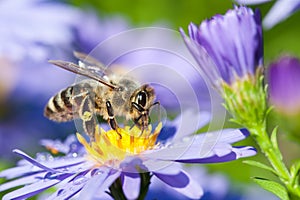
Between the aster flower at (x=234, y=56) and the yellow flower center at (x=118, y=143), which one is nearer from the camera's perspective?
the aster flower at (x=234, y=56)

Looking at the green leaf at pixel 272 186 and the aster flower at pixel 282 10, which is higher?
the aster flower at pixel 282 10

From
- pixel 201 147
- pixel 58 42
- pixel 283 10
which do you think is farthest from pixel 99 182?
pixel 58 42

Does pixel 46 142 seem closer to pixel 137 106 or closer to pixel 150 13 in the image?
pixel 137 106

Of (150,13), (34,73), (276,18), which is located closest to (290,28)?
(150,13)

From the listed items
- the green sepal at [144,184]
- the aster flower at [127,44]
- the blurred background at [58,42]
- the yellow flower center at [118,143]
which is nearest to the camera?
the green sepal at [144,184]

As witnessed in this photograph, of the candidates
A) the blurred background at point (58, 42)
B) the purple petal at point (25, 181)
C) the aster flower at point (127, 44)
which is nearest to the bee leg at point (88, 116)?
the purple petal at point (25, 181)

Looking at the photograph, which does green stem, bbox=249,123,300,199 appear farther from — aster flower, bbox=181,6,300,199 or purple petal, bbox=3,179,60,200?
purple petal, bbox=3,179,60,200

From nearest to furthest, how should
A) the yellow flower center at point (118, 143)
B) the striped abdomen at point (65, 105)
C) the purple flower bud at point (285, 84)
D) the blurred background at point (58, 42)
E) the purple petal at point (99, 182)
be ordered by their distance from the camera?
the purple petal at point (99, 182) → the yellow flower center at point (118, 143) → the striped abdomen at point (65, 105) → the purple flower bud at point (285, 84) → the blurred background at point (58, 42)

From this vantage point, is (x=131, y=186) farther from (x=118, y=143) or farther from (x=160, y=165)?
(x=118, y=143)

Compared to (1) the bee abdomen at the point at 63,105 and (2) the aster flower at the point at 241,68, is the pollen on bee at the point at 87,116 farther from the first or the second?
(2) the aster flower at the point at 241,68
